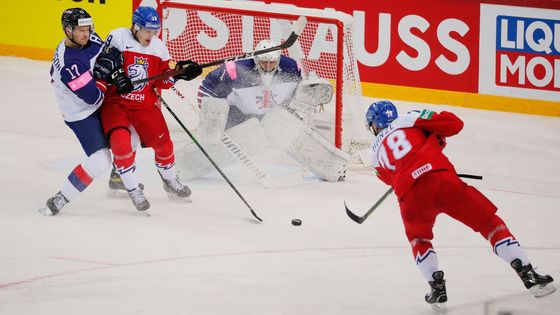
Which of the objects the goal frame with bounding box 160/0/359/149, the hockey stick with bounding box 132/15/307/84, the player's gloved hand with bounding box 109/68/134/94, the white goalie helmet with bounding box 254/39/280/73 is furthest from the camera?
the goal frame with bounding box 160/0/359/149

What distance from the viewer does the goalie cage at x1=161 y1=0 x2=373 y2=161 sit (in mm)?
7844

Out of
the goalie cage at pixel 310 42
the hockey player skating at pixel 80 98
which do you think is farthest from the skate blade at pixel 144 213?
the goalie cage at pixel 310 42

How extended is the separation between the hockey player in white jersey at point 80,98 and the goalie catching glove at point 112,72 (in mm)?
36

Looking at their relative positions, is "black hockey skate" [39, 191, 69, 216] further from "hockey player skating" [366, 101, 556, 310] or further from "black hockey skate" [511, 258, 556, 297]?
"black hockey skate" [511, 258, 556, 297]

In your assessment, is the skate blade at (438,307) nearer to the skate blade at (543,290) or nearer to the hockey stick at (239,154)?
the skate blade at (543,290)

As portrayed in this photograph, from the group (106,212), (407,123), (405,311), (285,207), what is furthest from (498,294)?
(106,212)

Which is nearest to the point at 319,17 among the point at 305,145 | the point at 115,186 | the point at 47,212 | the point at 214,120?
the point at 305,145

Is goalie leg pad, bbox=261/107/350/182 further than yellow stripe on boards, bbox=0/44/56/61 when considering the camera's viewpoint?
No

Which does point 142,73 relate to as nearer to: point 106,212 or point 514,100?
point 106,212

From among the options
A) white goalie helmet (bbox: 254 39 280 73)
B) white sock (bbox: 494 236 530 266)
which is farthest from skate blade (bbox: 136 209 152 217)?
white sock (bbox: 494 236 530 266)

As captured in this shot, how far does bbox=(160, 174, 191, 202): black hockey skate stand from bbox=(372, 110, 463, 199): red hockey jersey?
203 centimetres

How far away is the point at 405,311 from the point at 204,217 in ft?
6.02

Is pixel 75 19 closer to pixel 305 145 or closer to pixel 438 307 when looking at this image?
pixel 305 145

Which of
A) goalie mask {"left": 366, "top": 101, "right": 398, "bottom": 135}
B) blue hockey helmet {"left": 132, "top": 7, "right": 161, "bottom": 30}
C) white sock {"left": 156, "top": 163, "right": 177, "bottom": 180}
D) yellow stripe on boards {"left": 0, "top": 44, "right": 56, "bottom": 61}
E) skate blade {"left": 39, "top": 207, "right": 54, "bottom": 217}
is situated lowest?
yellow stripe on boards {"left": 0, "top": 44, "right": 56, "bottom": 61}
